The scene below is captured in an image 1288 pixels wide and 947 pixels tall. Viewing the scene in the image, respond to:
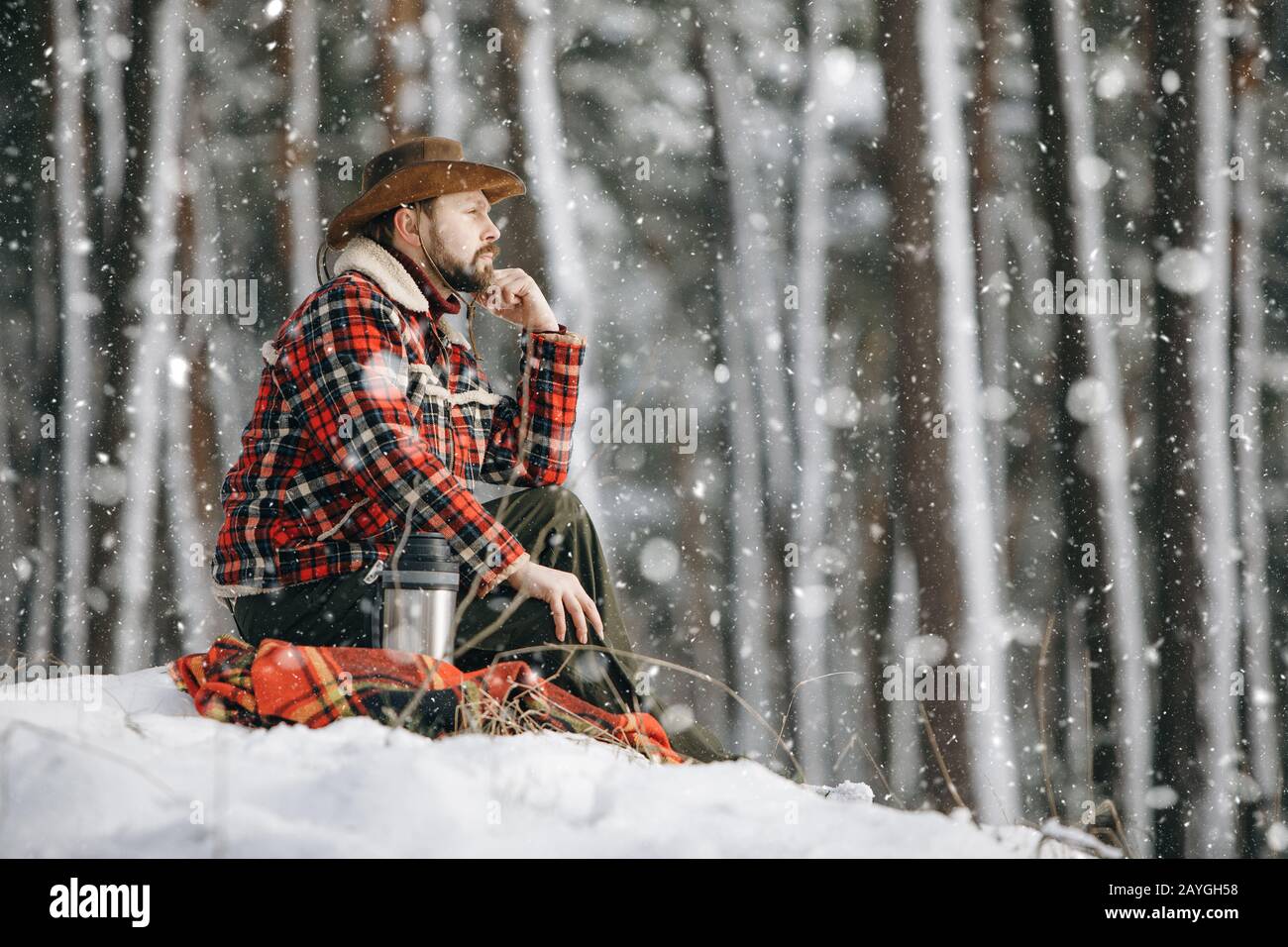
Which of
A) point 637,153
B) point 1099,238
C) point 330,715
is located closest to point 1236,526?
point 1099,238

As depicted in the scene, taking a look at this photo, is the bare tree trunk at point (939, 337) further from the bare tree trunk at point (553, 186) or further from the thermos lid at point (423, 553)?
the thermos lid at point (423, 553)

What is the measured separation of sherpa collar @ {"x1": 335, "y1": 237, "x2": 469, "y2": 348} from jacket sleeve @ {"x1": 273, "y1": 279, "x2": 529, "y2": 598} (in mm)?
90

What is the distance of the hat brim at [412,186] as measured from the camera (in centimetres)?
221

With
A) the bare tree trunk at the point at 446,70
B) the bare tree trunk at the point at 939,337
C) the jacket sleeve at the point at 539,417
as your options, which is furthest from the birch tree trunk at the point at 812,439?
the jacket sleeve at the point at 539,417

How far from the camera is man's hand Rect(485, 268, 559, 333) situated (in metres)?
2.34

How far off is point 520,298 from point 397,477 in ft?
2.13

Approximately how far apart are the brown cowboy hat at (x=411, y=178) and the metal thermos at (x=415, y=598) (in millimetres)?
789

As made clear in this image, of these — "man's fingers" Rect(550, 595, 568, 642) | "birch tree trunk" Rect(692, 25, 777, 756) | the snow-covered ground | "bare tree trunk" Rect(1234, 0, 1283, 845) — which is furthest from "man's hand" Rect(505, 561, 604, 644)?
"bare tree trunk" Rect(1234, 0, 1283, 845)

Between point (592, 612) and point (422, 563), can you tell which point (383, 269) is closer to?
point (422, 563)

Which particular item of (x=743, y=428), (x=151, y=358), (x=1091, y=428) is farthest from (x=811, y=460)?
(x=151, y=358)

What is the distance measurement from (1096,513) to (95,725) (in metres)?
3.47

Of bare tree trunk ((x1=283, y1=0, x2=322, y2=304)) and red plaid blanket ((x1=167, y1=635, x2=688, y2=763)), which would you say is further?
bare tree trunk ((x1=283, y1=0, x2=322, y2=304))

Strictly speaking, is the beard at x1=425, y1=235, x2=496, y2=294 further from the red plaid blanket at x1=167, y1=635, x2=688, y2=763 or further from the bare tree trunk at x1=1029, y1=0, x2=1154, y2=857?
the bare tree trunk at x1=1029, y1=0, x2=1154, y2=857

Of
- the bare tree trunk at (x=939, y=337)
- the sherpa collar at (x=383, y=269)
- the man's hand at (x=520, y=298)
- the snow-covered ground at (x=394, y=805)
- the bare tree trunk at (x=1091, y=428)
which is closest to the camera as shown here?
the snow-covered ground at (x=394, y=805)
